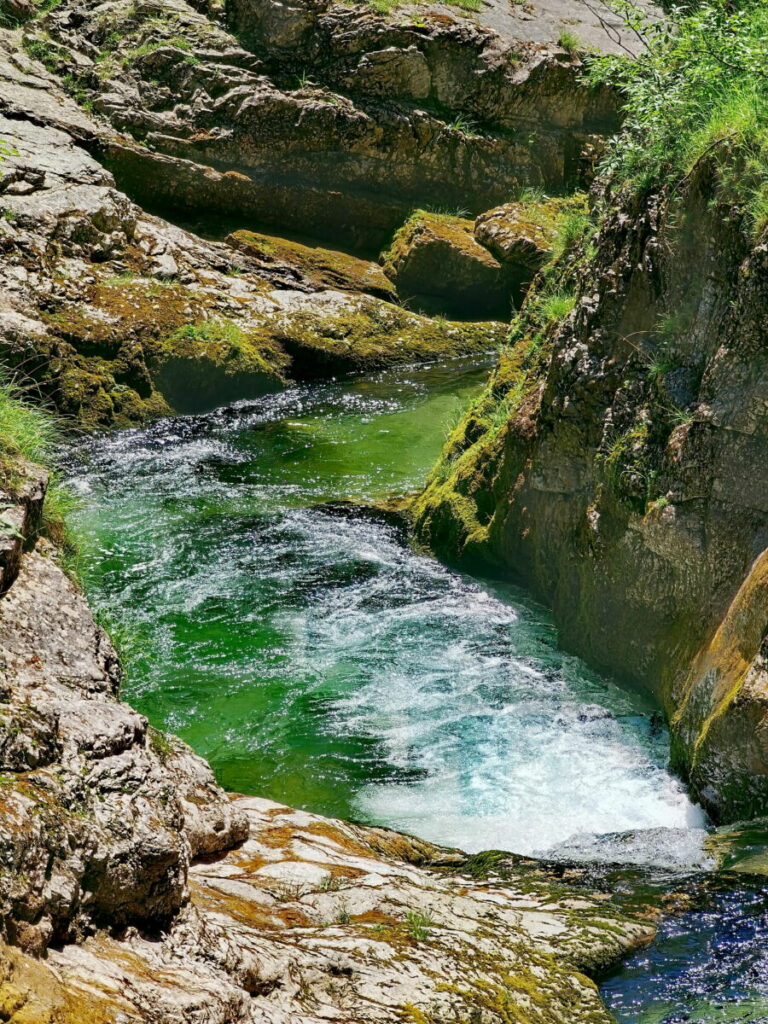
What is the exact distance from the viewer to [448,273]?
55.7 feet

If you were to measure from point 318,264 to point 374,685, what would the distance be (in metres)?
11.0

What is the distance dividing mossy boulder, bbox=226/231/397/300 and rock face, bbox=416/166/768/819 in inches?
323

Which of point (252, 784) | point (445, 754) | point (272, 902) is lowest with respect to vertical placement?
point (252, 784)

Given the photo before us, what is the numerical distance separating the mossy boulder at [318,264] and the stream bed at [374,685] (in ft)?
18.7

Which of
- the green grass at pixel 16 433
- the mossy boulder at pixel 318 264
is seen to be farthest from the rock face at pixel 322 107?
the green grass at pixel 16 433

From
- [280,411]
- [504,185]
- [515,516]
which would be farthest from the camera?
[504,185]

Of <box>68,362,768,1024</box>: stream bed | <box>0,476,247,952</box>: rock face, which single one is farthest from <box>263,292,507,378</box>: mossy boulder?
<box>0,476,247,952</box>: rock face

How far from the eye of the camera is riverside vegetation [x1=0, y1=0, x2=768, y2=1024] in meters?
3.19

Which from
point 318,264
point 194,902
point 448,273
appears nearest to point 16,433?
point 194,902

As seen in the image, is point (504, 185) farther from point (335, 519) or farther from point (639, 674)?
point (639, 674)

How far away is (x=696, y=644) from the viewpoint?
613cm

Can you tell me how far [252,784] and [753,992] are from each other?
3280 mm

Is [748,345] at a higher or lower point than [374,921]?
higher

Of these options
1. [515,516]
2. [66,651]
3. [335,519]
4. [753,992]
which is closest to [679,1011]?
[753,992]
